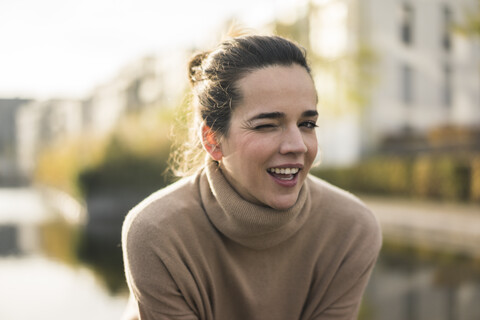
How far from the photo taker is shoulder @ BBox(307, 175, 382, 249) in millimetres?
2012

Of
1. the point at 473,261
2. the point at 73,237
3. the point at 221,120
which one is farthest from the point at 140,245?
the point at 73,237

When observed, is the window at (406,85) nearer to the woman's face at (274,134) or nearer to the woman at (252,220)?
the woman at (252,220)

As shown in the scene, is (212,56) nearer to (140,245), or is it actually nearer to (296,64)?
(296,64)

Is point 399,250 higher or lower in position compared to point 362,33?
lower

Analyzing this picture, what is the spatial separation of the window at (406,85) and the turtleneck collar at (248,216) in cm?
2364

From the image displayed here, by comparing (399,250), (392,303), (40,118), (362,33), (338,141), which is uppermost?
(362,33)

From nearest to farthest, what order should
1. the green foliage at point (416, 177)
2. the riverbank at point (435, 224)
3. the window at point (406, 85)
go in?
the riverbank at point (435, 224) < the green foliage at point (416, 177) < the window at point (406, 85)

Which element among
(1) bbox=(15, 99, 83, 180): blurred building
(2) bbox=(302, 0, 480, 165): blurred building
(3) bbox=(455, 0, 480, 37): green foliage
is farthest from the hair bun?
(1) bbox=(15, 99, 83, 180): blurred building

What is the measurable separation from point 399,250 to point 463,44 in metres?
18.9

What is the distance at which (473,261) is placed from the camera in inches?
294

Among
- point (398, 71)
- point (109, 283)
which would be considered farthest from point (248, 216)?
A: point (398, 71)

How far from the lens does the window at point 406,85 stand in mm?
24438

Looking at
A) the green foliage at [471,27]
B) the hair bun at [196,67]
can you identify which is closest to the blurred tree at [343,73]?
the green foliage at [471,27]

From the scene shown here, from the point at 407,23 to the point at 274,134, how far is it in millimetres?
24679
